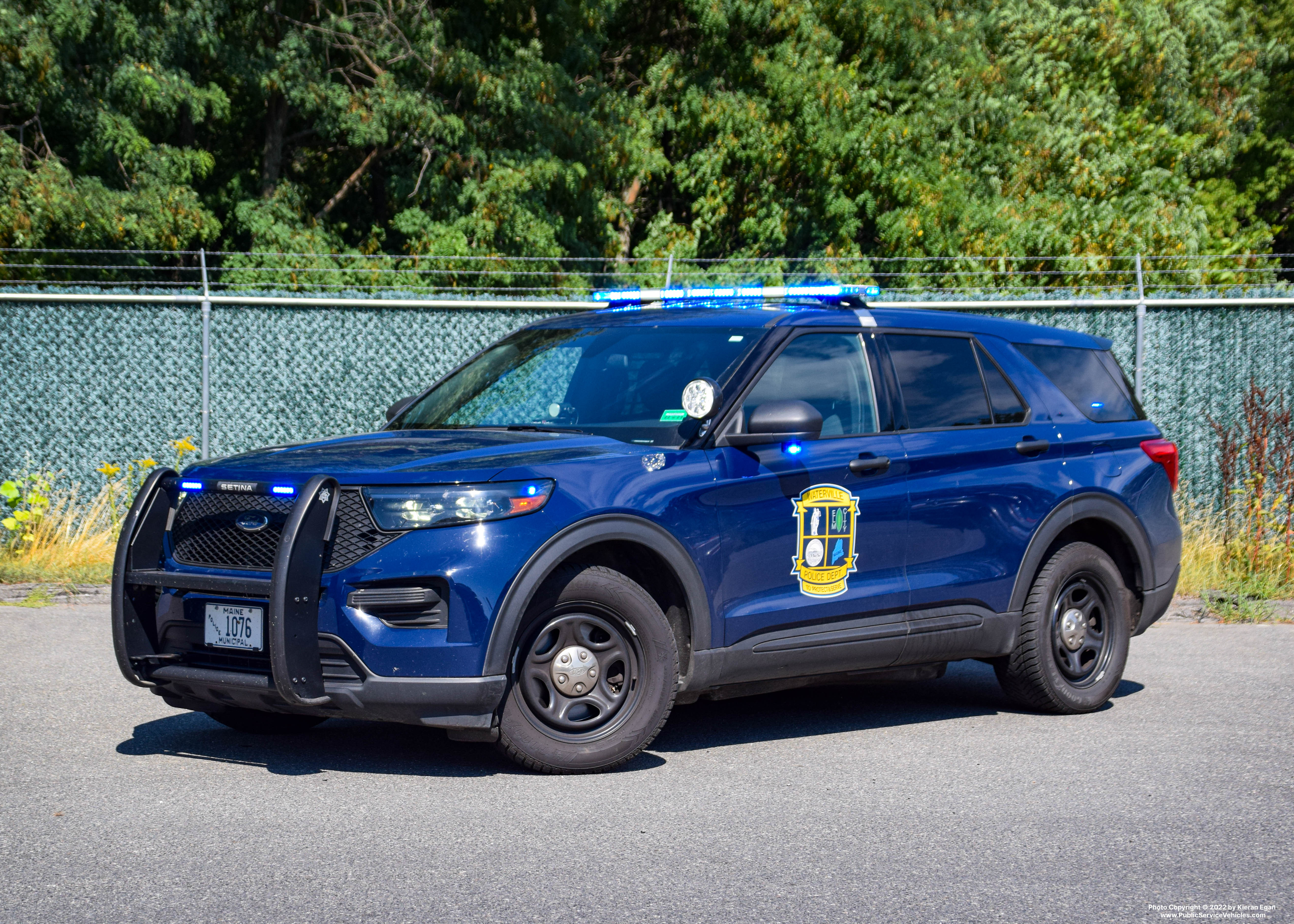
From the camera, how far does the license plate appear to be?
16.8 feet

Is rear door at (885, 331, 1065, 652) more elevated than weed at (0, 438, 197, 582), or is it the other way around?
rear door at (885, 331, 1065, 652)

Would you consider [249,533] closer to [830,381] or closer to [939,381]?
[830,381]

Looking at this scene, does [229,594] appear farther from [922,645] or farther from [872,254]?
[872,254]

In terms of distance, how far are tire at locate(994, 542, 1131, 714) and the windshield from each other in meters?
2.02

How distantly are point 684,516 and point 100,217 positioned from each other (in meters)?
12.0

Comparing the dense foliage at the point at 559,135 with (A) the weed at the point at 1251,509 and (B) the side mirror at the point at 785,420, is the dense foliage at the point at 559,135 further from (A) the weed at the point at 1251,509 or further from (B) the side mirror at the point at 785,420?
(B) the side mirror at the point at 785,420

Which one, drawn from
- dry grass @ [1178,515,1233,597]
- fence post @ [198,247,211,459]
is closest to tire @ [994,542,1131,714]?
dry grass @ [1178,515,1233,597]

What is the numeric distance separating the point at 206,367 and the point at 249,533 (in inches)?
264

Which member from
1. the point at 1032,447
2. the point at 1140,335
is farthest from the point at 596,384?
the point at 1140,335

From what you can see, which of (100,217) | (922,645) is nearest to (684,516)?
(922,645)

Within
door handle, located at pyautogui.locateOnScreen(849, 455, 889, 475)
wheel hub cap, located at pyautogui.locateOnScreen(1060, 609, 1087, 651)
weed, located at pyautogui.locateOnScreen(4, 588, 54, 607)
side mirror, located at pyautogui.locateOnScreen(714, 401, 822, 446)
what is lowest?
weed, located at pyautogui.locateOnScreen(4, 588, 54, 607)

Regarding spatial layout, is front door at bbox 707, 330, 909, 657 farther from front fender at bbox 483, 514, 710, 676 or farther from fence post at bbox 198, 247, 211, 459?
fence post at bbox 198, 247, 211, 459

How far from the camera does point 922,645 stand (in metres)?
6.40

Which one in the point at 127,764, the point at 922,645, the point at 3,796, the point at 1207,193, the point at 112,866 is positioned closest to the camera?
the point at 112,866
